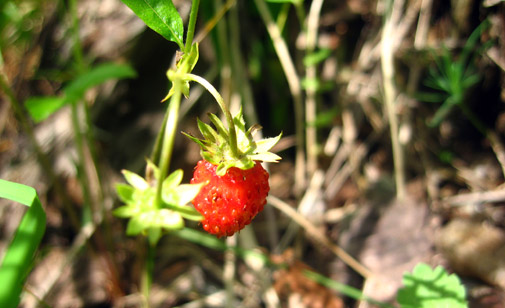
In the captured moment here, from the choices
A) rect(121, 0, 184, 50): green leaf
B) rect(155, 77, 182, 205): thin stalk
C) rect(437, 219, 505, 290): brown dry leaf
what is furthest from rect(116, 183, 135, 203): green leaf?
rect(437, 219, 505, 290): brown dry leaf

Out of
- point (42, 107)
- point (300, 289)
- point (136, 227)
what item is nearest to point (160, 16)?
point (136, 227)

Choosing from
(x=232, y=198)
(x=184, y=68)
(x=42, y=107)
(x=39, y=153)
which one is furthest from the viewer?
(x=39, y=153)

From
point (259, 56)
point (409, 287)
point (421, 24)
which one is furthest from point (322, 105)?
point (409, 287)

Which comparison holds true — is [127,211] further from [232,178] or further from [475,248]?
[475,248]

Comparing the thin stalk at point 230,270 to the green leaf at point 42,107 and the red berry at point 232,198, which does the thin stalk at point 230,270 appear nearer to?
the red berry at point 232,198

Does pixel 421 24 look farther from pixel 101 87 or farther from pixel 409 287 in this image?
pixel 101 87

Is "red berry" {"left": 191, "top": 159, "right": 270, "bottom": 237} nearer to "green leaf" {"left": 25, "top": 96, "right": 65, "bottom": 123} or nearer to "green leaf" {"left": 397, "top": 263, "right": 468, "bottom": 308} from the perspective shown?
"green leaf" {"left": 397, "top": 263, "right": 468, "bottom": 308}
